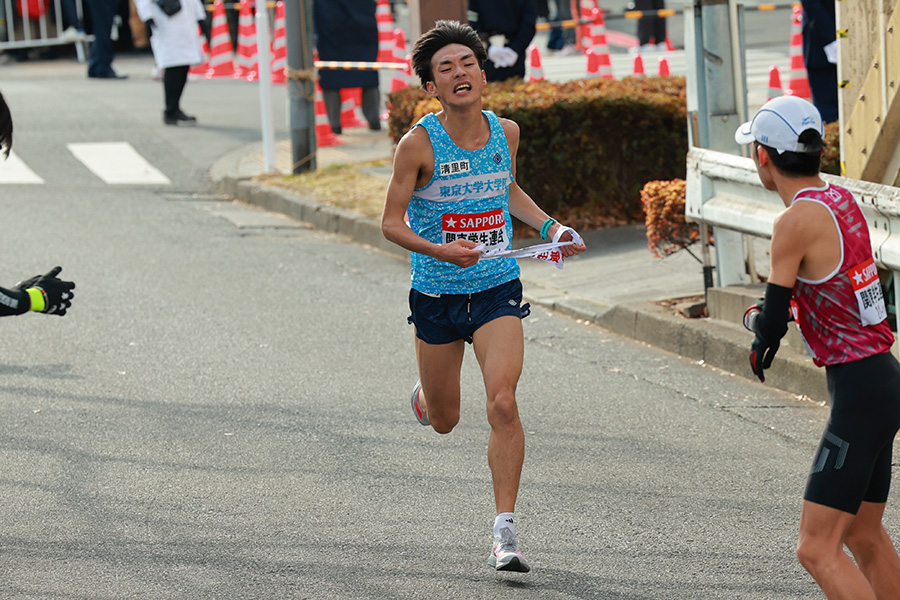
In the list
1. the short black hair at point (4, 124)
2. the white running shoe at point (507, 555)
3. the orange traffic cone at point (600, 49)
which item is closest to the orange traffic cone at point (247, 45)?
the orange traffic cone at point (600, 49)

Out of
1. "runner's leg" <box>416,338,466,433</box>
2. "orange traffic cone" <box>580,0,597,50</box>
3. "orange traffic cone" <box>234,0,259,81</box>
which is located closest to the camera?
"runner's leg" <box>416,338,466,433</box>

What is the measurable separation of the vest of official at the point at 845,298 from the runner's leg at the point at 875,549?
462 mm

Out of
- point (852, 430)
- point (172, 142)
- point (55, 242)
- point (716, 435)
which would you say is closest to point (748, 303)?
point (716, 435)

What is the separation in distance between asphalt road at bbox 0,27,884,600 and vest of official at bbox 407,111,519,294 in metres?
0.96

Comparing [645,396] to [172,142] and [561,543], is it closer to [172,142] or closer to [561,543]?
[561,543]

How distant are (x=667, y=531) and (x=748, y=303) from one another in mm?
2812

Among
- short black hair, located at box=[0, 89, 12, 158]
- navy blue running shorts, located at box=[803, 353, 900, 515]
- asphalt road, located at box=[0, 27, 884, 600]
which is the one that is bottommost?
asphalt road, located at box=[0, 27, 884, 600]

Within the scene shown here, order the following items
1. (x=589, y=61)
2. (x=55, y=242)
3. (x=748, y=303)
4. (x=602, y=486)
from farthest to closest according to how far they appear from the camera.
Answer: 1. (x=589, y=61)
2. (x=55, y=242)
3. (x=748, y=303)
4. (x=602, y=486)

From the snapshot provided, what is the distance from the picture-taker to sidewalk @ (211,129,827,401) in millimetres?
7117

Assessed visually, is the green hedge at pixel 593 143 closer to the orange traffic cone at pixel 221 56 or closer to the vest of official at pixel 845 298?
the vest of official at pixel 845 298

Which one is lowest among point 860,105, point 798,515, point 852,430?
point 798,515

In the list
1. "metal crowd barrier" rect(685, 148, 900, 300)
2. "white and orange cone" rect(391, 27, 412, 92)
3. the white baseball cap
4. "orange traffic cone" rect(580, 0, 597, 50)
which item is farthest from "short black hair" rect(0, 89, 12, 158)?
"orange traffic cone" rect(580, 0, 597, 50)

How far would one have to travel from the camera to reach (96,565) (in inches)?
181

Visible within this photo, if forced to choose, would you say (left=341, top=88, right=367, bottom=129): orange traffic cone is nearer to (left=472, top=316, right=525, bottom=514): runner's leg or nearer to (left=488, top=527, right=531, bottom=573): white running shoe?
(left=472, top=316, right=525, bottom=514): runner's leg
